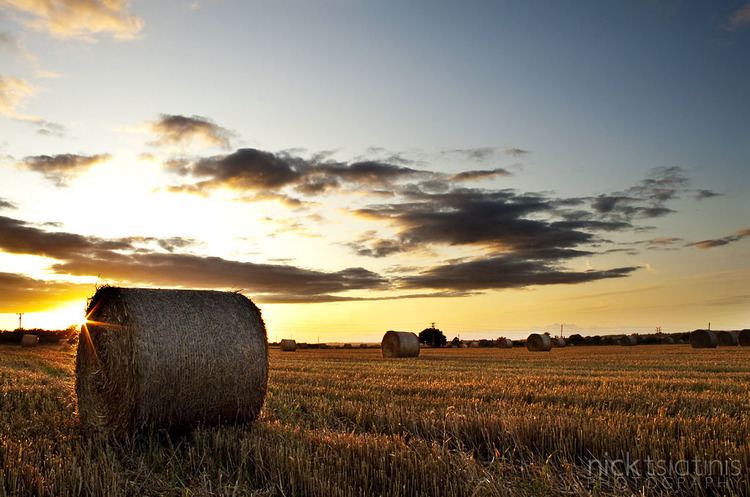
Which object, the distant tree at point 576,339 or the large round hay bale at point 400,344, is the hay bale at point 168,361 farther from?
the distant tree at point 576,339

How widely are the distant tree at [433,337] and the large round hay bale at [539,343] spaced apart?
1313 inches

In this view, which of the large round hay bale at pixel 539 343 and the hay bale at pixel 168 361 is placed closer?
the hay bale at pixel 168 361

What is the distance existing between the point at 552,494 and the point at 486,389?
6599mm

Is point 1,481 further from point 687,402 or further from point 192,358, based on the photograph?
point 687,402

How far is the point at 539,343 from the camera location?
4531 centimetres

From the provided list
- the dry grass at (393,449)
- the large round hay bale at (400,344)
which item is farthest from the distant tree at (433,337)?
the dry grass at (393,449)

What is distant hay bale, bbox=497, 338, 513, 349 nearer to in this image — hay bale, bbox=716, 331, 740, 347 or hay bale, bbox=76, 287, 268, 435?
hay bale, bbox=716, 331, 740, 347

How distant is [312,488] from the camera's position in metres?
5.00

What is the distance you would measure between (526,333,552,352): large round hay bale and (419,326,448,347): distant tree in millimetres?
33360

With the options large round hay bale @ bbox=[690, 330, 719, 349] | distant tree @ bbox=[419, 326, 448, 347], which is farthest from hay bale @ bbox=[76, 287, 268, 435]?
distant tree @ bbox=[419, 326, 448, 347]

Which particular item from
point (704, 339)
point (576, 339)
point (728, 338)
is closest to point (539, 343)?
point (704, 339)

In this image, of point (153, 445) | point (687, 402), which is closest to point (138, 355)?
point (153, 445)

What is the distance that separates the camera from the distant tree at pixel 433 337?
261 feet

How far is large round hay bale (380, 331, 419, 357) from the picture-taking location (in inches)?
1242
